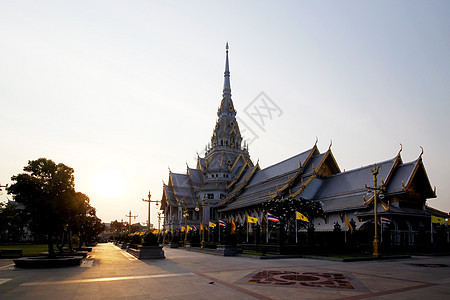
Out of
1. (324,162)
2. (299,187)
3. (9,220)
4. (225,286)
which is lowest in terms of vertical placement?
(9,220)

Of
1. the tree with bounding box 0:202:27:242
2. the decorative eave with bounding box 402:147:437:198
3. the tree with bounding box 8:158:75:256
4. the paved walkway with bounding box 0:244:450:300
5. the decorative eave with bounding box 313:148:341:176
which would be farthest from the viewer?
the tree with bounding box 0:202:27:242

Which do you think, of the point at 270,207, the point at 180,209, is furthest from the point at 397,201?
the point at 180,209

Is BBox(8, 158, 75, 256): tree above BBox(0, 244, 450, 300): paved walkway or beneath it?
above

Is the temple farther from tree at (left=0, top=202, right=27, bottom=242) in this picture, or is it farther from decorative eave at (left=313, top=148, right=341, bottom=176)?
tree at (left=0, top=202, right=27, bottom=242)

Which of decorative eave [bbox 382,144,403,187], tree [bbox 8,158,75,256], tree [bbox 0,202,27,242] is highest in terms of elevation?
decorative eave [bbox 382,144,403,187]

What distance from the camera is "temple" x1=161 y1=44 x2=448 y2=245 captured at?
38656mm

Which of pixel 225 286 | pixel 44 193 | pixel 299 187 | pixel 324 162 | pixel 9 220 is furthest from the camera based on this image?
pixel 9 220

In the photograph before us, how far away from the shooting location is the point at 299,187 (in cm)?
5144

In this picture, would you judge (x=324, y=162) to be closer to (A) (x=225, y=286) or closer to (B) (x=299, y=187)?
(B) (x=299, y=187)

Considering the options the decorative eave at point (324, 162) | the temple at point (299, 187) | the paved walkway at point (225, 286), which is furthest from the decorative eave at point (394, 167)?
the paved walkway at point (225, 286)

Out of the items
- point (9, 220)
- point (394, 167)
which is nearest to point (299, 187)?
point (394, 167)

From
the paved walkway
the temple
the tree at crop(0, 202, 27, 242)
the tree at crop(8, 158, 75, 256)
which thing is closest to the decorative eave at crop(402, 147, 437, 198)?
the temple

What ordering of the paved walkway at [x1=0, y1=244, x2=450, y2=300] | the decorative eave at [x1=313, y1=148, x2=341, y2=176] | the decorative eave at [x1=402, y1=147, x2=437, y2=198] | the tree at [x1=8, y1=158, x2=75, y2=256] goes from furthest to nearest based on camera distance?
the decorative eave at [x1=313, y1=148, x2=341, y2=176] → the decorative eave at [x1=402, y1=147, x2=437, y2=198] → the tree at [x1=8, y1=158, x2=75, y2=256] → the paved walkway at [x1=0, y1=244, x2=450, y2=300]

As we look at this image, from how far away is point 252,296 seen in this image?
10.6 meters
